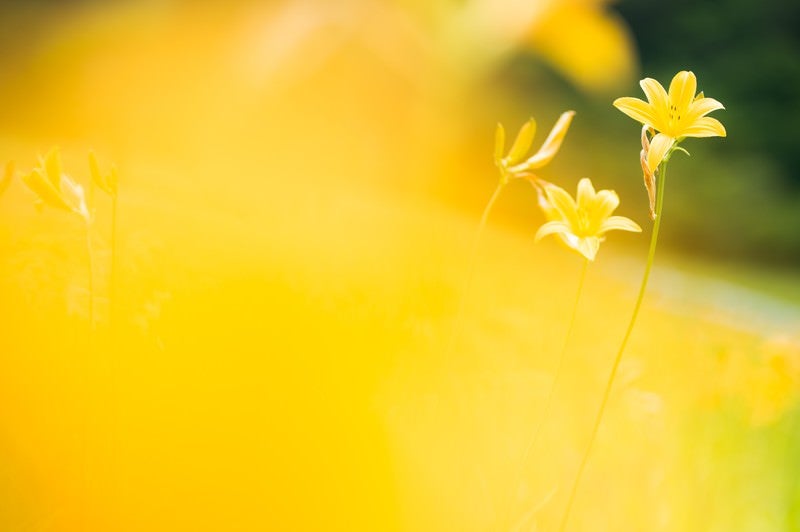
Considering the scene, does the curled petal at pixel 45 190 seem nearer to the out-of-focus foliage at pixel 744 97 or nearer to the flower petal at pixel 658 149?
the flower petal at pixel 658 149

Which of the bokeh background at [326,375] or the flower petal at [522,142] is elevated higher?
the flower petal at [522,142]

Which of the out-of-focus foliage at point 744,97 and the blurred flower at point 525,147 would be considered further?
the out-of-focus foliage at point 744,97

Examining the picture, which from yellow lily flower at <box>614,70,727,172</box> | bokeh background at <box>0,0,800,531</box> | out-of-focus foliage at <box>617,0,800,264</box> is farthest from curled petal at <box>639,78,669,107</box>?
out-of-focus foliage at <box>617,0,800,264</box>

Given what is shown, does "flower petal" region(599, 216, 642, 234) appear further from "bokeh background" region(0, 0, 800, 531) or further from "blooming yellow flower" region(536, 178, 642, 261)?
"bokeh background" region(0, 0, 800, 531)

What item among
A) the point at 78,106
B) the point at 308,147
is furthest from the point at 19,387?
the point at 78,106

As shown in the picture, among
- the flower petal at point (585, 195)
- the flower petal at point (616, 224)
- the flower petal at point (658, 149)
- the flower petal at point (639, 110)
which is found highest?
the flower petal at point (639, 110)

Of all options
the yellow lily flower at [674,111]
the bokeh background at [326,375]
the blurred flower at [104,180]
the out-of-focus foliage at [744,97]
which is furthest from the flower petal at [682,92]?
the out-of-focus foliage at [744,97]

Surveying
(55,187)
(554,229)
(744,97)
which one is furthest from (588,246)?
(744,97)
